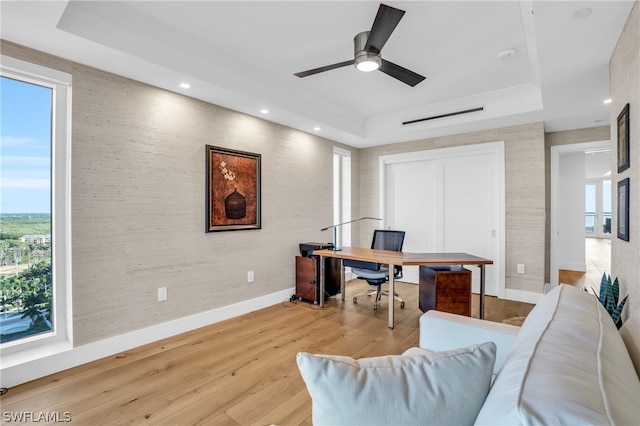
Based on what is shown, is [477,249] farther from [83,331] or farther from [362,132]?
[83,331]

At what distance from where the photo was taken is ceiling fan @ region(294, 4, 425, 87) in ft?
6.43

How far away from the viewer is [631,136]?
5.96 ft

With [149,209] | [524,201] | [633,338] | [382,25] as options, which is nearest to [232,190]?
[149,209]

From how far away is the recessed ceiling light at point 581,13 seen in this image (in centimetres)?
184

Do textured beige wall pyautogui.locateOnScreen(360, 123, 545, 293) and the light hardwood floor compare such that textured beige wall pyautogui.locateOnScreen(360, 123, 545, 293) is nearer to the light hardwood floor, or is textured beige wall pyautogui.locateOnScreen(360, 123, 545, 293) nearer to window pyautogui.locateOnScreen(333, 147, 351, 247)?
the light hardwood floor

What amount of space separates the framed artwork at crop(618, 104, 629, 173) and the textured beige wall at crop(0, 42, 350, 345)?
3295 millimetres

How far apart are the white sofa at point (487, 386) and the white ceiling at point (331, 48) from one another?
2.01 m

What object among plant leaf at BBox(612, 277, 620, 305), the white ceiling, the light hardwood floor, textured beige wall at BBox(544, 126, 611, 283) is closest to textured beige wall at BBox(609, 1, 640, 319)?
plant leaf at BBox(612, 277, 620, 305)

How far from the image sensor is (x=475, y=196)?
4.61 meters

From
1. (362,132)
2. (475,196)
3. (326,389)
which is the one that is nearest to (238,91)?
(362,132)

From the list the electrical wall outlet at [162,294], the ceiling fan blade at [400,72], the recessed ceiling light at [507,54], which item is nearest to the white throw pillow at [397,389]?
the ceiling fan blade at [400,72]

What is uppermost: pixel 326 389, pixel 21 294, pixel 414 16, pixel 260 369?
pixel 414 16

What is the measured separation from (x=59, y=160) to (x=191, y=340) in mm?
1893

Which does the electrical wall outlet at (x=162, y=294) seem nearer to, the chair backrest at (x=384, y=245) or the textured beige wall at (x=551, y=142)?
the chair backrest at (x=384, y=245)
